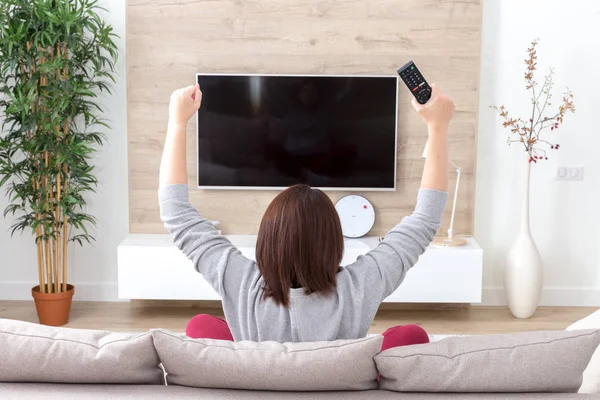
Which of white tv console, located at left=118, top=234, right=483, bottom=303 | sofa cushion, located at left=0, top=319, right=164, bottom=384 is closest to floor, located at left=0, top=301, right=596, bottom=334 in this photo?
white tv console, located at left=118, top=234, right=483, bottom=303

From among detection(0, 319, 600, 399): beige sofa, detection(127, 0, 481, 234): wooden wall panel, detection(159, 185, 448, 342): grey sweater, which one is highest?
Result: detection(127, 0, 481, 234): wooden wall panel

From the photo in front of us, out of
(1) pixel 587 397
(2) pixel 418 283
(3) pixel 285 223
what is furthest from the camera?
(2) pixel 418 283

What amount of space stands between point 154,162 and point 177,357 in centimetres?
318

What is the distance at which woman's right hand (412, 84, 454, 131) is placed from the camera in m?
1.89

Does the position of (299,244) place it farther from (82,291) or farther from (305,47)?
(82,291)

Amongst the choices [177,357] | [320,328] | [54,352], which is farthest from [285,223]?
[54,352]

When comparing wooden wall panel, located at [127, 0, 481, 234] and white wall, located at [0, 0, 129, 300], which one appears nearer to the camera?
wooden wall panel, located at [127, 0, 481, 234]

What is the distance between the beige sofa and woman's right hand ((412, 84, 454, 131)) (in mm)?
595

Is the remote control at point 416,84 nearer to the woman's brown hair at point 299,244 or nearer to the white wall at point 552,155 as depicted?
the woman's brown hair at point 299,244

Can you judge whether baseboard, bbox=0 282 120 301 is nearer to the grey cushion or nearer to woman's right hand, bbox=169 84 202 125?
woman's right hand, bbox=169 84 202 125

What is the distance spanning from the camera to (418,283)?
4.41 m

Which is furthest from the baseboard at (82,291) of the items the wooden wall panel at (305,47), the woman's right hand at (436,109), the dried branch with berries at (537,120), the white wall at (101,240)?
the woman's right hand at (436,109)

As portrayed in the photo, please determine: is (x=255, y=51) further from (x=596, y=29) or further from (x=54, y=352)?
(x=54, y=352)

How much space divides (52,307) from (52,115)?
1.14m
